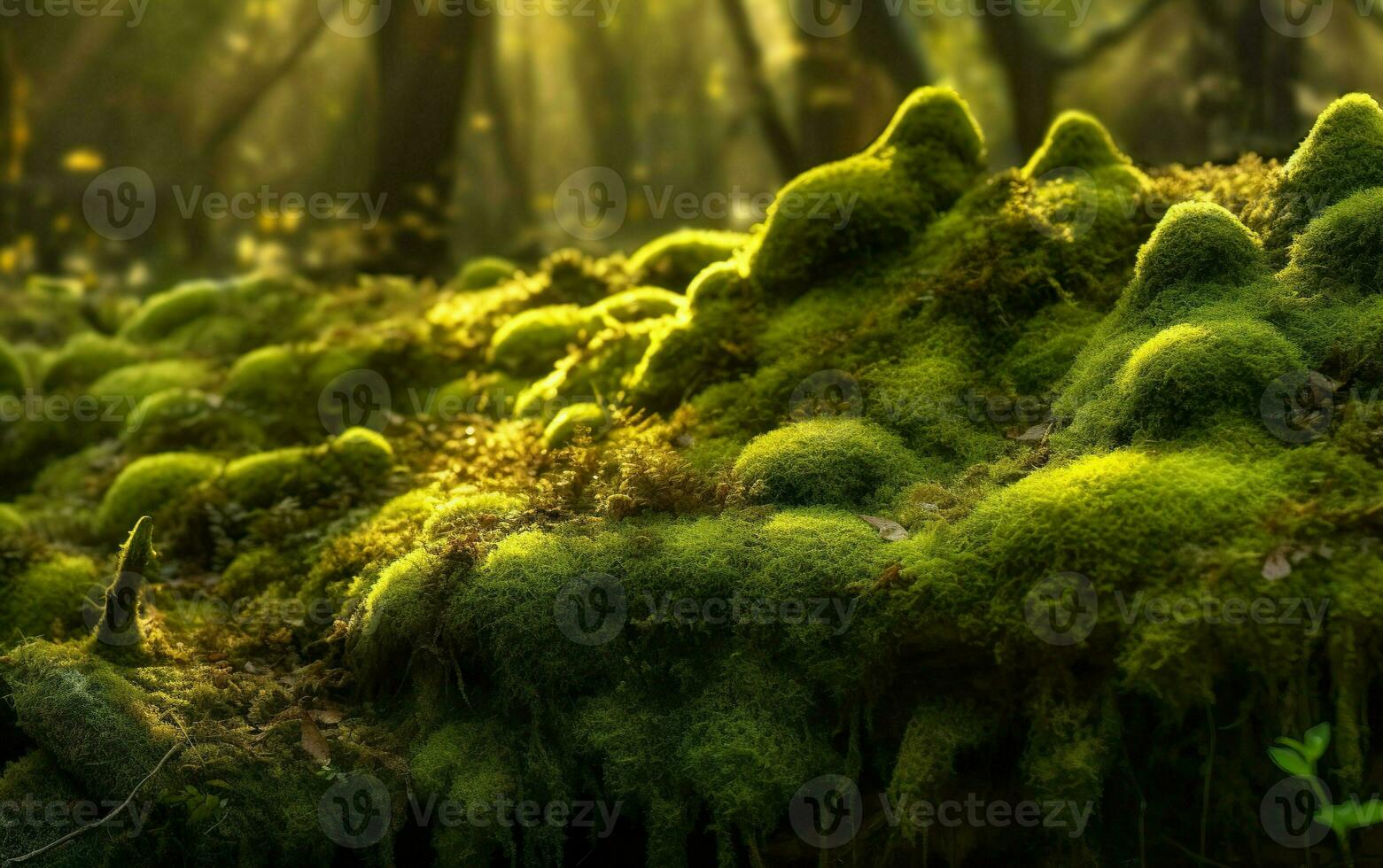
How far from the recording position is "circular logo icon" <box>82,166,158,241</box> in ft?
52.9

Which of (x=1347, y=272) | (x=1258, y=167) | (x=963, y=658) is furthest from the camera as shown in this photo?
(x=1258, y=167)

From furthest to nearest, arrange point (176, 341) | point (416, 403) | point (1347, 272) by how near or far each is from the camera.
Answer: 1. point (176, 341)
2. point (416, 403)
3. point (1347, 272)

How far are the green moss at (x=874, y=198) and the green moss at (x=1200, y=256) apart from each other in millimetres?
1580

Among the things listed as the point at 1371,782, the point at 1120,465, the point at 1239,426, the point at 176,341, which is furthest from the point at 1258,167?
the point at 176,341

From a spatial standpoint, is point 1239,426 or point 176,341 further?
point 176,341

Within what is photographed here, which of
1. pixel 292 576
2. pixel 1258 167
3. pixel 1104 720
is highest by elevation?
pixel 1258 167

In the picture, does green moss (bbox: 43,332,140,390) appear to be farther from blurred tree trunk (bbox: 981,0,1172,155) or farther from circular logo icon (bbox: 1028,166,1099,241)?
blurred tree trunk (bbox: 981,0,1172,155)

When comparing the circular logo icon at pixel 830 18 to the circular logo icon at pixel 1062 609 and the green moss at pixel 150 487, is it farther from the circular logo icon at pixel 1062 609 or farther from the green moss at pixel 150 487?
the circular logo icon at pixel 1062 609

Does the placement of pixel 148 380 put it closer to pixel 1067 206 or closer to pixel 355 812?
pixel 355 812

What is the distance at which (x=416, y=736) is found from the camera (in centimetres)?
470

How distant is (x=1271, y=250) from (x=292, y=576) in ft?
17.4

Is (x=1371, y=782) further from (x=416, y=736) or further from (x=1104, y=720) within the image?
(x=416, y=736)

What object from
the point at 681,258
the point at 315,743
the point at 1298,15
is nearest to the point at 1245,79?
the point at 1298,15

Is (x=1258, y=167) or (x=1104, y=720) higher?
(x=1258, y=167)
